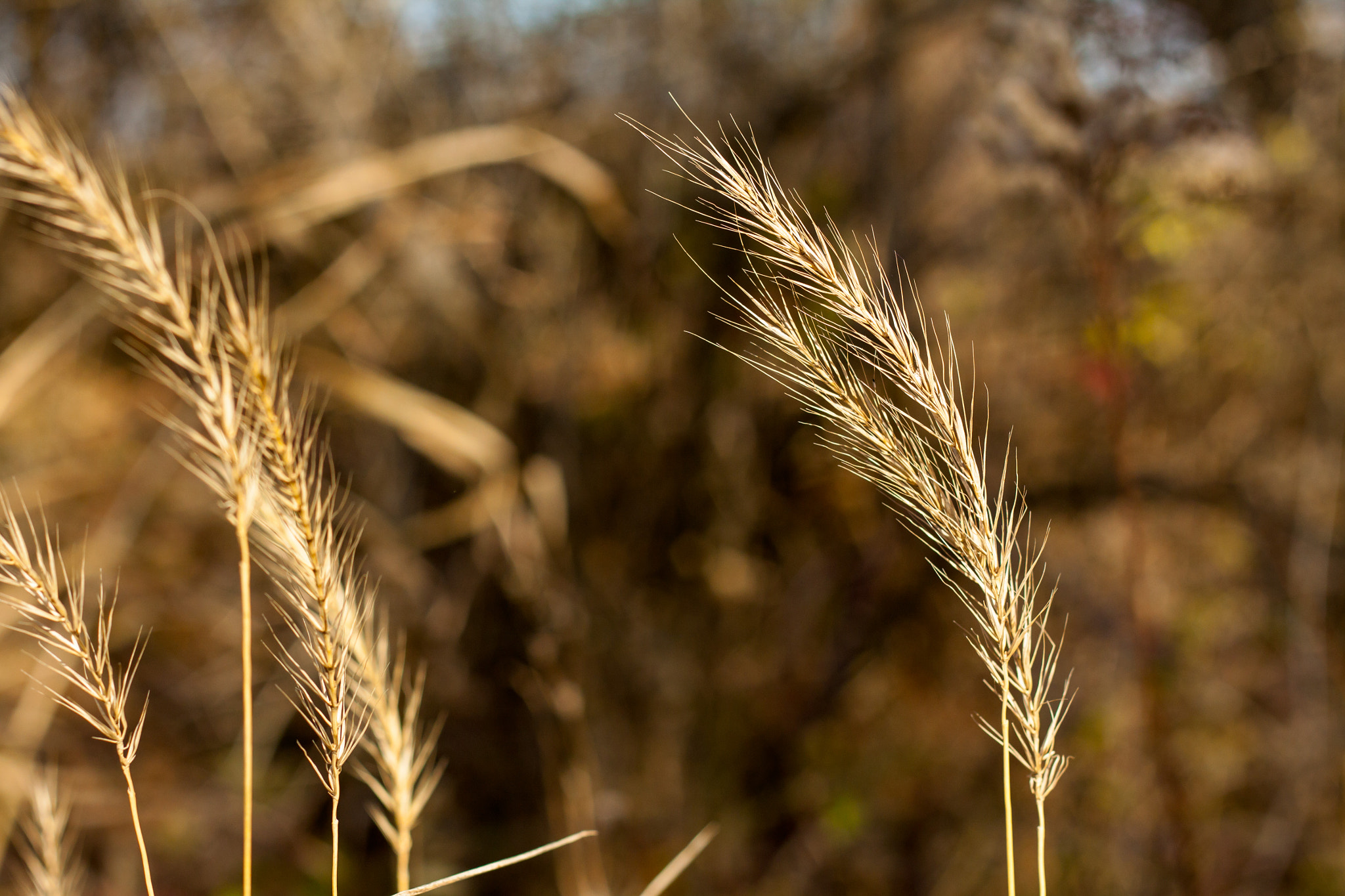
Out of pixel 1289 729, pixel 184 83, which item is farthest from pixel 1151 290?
pixel 184 83

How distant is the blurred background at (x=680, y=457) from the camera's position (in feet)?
8.80

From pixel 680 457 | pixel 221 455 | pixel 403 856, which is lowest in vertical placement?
pixel 680 457

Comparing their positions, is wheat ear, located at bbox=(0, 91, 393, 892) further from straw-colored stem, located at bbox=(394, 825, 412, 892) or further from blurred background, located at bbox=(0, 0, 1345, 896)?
blurred background, located at bbox=(0, 0, 1345, 896)

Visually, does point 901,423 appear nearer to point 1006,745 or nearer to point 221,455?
point 1006,745

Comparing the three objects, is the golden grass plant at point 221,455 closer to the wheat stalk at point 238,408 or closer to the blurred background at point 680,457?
the wheat stalk at point 238,408

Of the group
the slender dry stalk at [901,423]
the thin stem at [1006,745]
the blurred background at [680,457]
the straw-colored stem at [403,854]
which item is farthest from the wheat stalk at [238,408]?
the blurred background at [680,457]

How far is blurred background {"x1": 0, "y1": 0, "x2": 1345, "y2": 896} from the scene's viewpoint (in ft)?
8.80

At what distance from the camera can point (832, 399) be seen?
2.74ft

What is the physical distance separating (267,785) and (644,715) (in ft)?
5.54

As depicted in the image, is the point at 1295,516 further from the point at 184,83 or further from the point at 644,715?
the point at 184,83

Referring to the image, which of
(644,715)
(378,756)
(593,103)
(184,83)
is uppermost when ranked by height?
(184,83)

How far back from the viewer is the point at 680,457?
10.5 ft

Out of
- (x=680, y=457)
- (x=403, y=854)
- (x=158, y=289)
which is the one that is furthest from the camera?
(x=680, y=457)

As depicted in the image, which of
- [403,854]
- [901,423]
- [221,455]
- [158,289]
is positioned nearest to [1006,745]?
[901,423]
